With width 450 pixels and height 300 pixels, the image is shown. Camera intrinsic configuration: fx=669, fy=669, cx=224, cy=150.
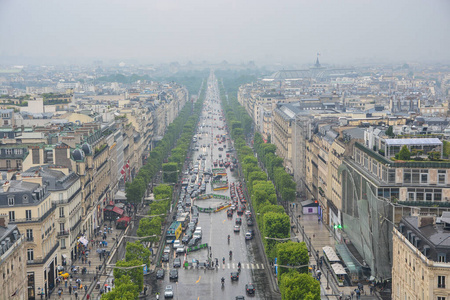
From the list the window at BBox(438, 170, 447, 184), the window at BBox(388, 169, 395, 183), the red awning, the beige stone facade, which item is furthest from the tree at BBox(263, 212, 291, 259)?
the red awning

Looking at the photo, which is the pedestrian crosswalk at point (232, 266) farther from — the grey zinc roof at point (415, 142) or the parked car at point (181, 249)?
the grey zinc roof at point (415, 142)

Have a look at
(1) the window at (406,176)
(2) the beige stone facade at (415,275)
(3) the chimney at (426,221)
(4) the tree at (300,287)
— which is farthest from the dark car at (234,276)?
(3) the chimney at (426,221)

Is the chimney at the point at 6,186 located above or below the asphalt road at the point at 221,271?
above

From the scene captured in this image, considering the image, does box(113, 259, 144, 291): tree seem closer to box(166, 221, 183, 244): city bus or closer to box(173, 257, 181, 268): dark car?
box(173, 257, 181, 268): dark car

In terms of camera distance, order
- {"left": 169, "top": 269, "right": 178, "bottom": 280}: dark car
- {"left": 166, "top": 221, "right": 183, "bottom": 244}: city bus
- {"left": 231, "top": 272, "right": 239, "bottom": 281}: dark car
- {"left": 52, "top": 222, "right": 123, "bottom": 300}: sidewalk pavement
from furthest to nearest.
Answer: {"left": 166, "top": 221, "right": 183, "bottom": 244}: city bus < {"left": 169, "top": 269, "right": 178, "bottom": 280}: dark car < {"left": 231, "top": 272, "right": 239, "bottom": 281}: dark car < {"left": 52, "top": 222, "right": 123, "bottom": 300}: sidewalk pavement

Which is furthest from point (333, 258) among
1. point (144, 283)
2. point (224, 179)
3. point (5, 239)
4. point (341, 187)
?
point (224, 179)

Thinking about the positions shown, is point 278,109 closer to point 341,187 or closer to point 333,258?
point 341,187
